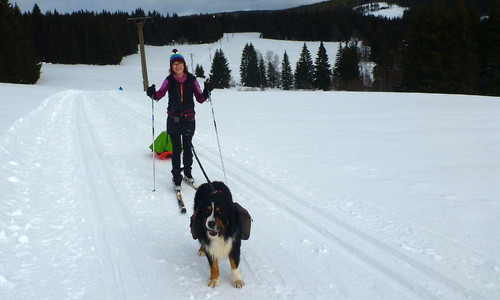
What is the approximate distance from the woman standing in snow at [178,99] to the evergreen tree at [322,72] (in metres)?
64.6

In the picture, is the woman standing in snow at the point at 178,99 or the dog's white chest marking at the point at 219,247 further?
the woman standing in snow at the point at 178,99

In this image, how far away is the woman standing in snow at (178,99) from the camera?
5.46m

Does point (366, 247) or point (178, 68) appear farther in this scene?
point (178, 68)

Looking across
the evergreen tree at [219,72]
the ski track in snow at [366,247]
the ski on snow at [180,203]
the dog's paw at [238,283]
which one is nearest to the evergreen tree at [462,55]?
the ski track in snow at [366,247]

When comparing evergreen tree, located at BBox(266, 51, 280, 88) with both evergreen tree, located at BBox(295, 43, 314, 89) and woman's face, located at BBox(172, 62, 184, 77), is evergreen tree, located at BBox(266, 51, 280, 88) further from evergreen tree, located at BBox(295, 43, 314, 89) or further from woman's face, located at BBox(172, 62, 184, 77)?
woman's face, located at BBox(172, 62, 184, 77)

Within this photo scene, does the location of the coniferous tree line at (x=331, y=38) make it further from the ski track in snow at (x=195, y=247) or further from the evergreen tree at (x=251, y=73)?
the ski track in snow at (x=195, y=247)

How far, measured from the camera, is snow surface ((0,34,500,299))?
3.24 meters

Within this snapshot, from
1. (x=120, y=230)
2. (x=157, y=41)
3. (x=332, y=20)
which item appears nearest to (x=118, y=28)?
(x=157, y=41)

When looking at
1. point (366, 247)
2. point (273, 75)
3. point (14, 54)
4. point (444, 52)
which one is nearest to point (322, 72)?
point (273, 75)

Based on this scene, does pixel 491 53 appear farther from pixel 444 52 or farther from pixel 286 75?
pixel 286 75

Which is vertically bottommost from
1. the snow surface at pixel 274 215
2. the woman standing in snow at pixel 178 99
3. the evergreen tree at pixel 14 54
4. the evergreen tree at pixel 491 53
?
the snow surface at pixel 274 215

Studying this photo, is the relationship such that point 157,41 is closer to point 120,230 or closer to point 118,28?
point 118,28

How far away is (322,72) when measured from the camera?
68312 mm

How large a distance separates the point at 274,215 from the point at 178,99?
2532 millimetres
